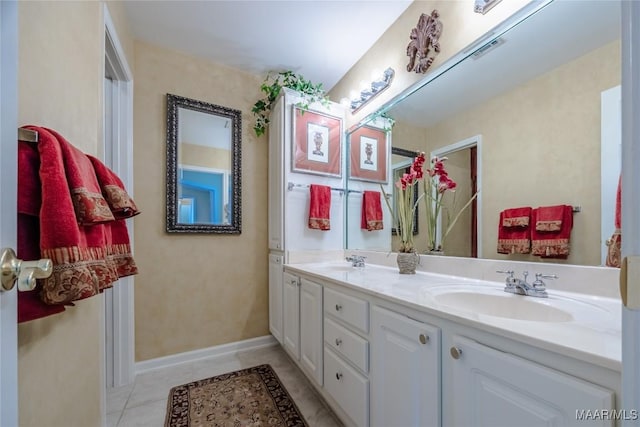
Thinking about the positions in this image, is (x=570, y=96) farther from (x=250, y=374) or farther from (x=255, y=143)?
(x=250, y=374)

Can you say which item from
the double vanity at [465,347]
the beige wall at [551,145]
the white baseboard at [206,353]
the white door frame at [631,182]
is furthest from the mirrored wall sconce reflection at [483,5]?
the white baseboard at [206,353]

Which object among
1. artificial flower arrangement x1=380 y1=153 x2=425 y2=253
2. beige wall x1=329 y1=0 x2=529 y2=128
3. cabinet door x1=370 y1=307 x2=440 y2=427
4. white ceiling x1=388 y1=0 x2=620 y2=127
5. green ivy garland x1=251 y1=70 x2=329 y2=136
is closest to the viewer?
cabinet door x1=370 y1=307 x2=440 y2=427

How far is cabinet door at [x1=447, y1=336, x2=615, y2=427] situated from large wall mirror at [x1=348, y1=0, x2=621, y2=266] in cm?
60

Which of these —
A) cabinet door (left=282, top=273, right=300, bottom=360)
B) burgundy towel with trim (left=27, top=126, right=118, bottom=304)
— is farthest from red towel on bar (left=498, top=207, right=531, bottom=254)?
burgundy towel with trim (left=27, top=126, right=118, bottom=304)

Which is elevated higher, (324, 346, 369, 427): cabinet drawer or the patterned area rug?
(324, 346, 369, 427): cabinet drawer

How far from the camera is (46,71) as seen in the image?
0.77m

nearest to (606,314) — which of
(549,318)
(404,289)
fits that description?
(549,318)

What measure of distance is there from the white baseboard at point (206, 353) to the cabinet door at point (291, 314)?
45 cm

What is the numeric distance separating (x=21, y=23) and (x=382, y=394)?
5.21 feet

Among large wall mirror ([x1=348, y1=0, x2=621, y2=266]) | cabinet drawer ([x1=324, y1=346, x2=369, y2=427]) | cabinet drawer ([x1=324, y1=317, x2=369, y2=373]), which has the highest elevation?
large wall mirror ([x1=348, y1=0, x2=621, y2=266])

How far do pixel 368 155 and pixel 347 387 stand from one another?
1.59 metres

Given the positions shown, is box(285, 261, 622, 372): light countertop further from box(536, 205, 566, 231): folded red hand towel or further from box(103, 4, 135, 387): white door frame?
box(103, 4, 135, 387): white door frame

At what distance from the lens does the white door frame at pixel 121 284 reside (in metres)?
1.69

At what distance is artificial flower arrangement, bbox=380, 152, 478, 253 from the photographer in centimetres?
139
